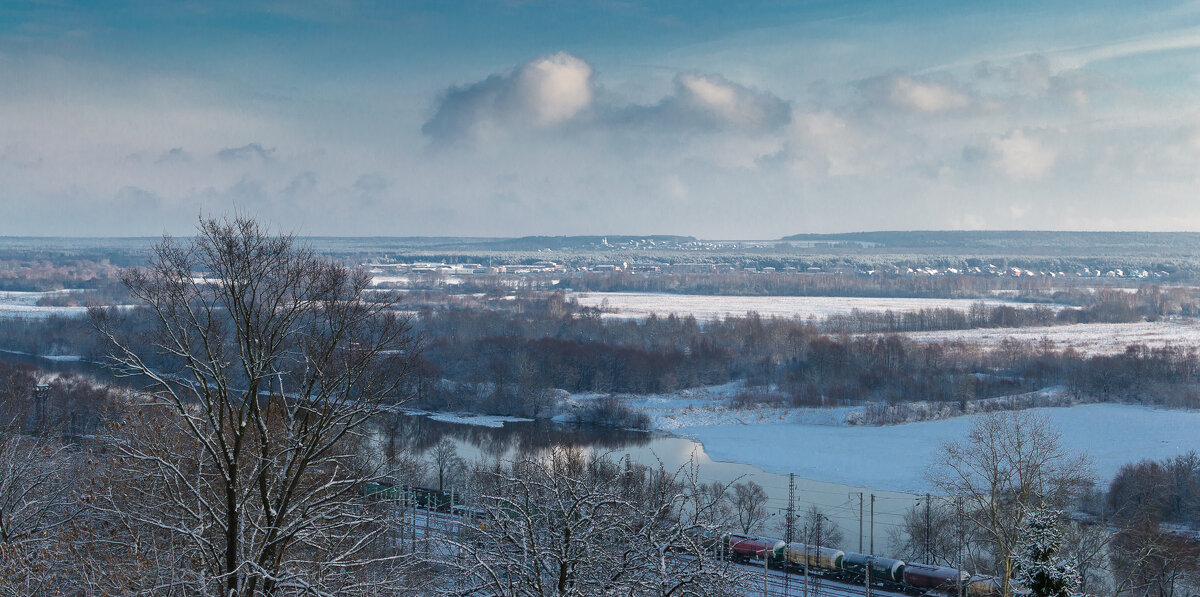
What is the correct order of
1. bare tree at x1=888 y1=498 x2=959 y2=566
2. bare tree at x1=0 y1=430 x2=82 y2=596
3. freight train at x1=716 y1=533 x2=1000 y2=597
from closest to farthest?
bare tree at x1=0 y1=430 x2=82 y2=596 < freight train at x1=716 y1=533 x2=1000 y2=597 < bare tree at x1=888 y1=498 x2=959 y2=566

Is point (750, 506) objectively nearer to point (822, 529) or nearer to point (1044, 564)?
point (822, 529)

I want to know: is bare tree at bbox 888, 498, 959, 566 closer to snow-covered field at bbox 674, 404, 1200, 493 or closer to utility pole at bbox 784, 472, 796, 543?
utility pole at bbox 784, 472, 796, 543

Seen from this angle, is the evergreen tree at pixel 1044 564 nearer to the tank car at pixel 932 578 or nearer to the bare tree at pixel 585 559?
the bare tree at pixel 585 559

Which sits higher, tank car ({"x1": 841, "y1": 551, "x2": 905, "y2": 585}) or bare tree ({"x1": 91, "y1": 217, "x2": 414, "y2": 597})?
bare tree ({"x1": 91, "y1": 217, "x2": 414, "y2": 597})

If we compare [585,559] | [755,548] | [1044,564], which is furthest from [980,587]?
[585,559]

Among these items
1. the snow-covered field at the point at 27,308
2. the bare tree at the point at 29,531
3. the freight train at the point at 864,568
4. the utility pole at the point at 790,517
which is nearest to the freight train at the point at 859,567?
the freight train at the point at 864,568

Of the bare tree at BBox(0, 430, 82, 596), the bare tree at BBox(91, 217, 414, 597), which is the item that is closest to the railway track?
the bare tree at BBox(91, 217, 414, 597)

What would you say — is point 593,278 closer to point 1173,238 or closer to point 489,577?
point 489,577

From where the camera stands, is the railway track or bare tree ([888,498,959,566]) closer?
the railway track
